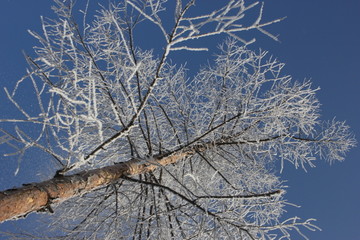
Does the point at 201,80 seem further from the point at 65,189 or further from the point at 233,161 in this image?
the point at 65,189

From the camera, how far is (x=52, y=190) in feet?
8.57

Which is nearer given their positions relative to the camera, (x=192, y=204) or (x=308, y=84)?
(x=192, y=204)

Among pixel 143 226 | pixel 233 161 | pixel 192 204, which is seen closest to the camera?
pixel 192 204

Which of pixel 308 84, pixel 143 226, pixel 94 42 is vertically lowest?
pixel 143 226

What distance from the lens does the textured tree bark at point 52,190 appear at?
225 centimetres

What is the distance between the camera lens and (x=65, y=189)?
2752 millimetres

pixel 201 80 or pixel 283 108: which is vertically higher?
pixel 201 80

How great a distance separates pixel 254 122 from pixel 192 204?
157cm

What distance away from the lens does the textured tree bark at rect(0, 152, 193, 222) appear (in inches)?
88.4

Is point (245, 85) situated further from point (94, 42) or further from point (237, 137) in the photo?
point (94, 42)

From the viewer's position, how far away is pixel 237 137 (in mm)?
4809

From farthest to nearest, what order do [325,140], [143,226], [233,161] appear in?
[233,161], [325,140], [143,226]

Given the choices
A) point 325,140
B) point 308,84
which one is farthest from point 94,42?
point 325,140

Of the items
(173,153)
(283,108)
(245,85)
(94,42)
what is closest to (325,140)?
(283,108)
